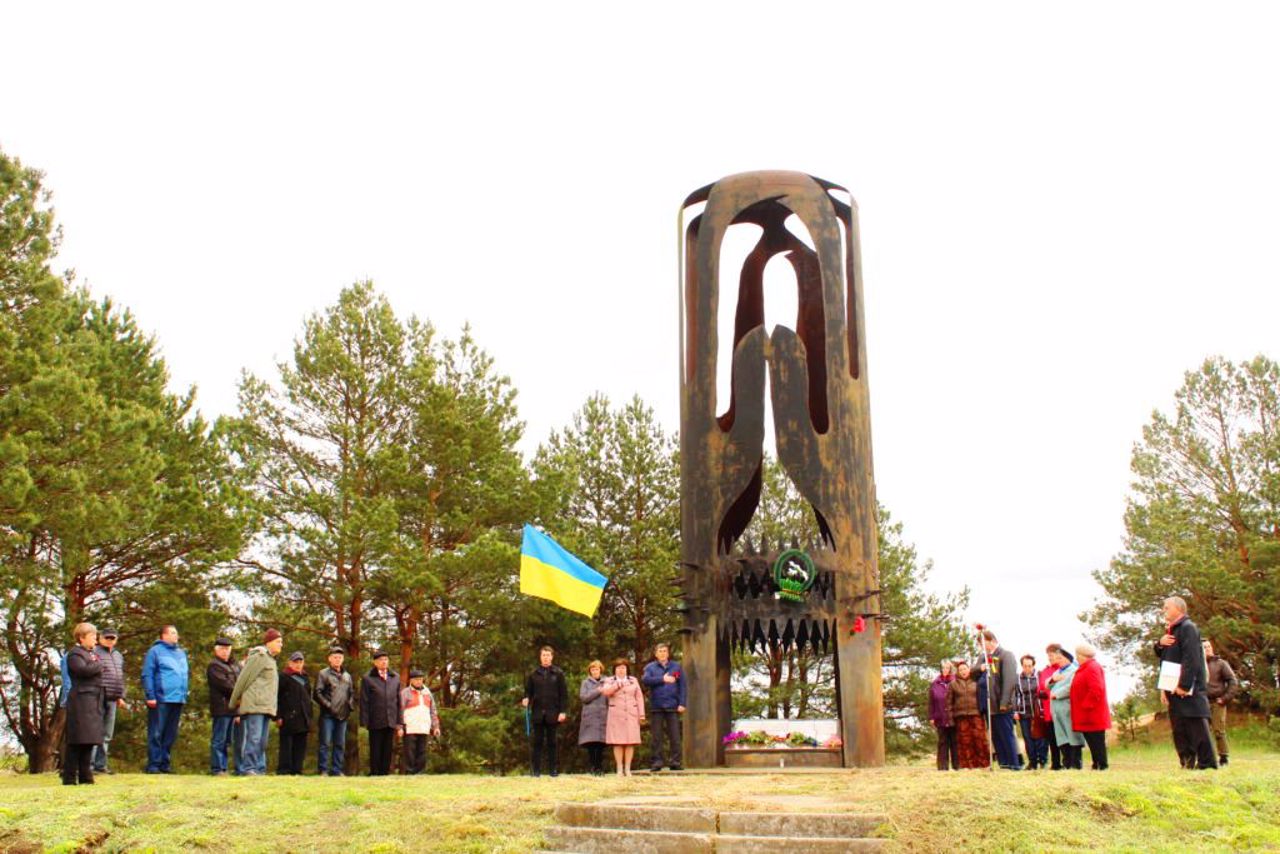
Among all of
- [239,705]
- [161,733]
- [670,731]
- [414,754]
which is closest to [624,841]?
[670,731]

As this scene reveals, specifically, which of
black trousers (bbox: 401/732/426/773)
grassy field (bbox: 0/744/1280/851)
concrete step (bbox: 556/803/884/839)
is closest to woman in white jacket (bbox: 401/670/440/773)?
black trousers (bbox: 401/732/426/773)

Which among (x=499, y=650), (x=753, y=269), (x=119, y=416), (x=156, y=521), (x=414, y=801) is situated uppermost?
(x=753, y=269)

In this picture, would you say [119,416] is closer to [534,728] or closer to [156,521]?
[156,521]

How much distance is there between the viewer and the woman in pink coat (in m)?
12.7

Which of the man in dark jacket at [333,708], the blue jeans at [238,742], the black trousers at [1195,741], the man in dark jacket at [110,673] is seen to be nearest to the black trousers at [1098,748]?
the black trousers at [1195,741]

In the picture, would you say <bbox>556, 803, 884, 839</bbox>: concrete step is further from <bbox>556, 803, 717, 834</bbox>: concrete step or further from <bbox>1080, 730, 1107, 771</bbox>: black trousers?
<bbox>1080, 730, 1107, 771</bbox>: black trousers

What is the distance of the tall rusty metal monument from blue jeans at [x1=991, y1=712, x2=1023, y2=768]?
4.22ft

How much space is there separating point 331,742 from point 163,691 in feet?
6.33

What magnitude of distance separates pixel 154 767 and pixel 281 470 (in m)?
11.4

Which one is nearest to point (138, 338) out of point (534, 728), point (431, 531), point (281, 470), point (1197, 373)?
point (281, 470)

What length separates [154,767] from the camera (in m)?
12.1

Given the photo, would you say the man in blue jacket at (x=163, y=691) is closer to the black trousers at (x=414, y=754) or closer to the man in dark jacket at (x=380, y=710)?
the man in dark jacket at (x=380, y=710)

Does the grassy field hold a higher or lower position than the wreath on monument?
lower

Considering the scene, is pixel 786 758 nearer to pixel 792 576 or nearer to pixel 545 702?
pixel 792 576
